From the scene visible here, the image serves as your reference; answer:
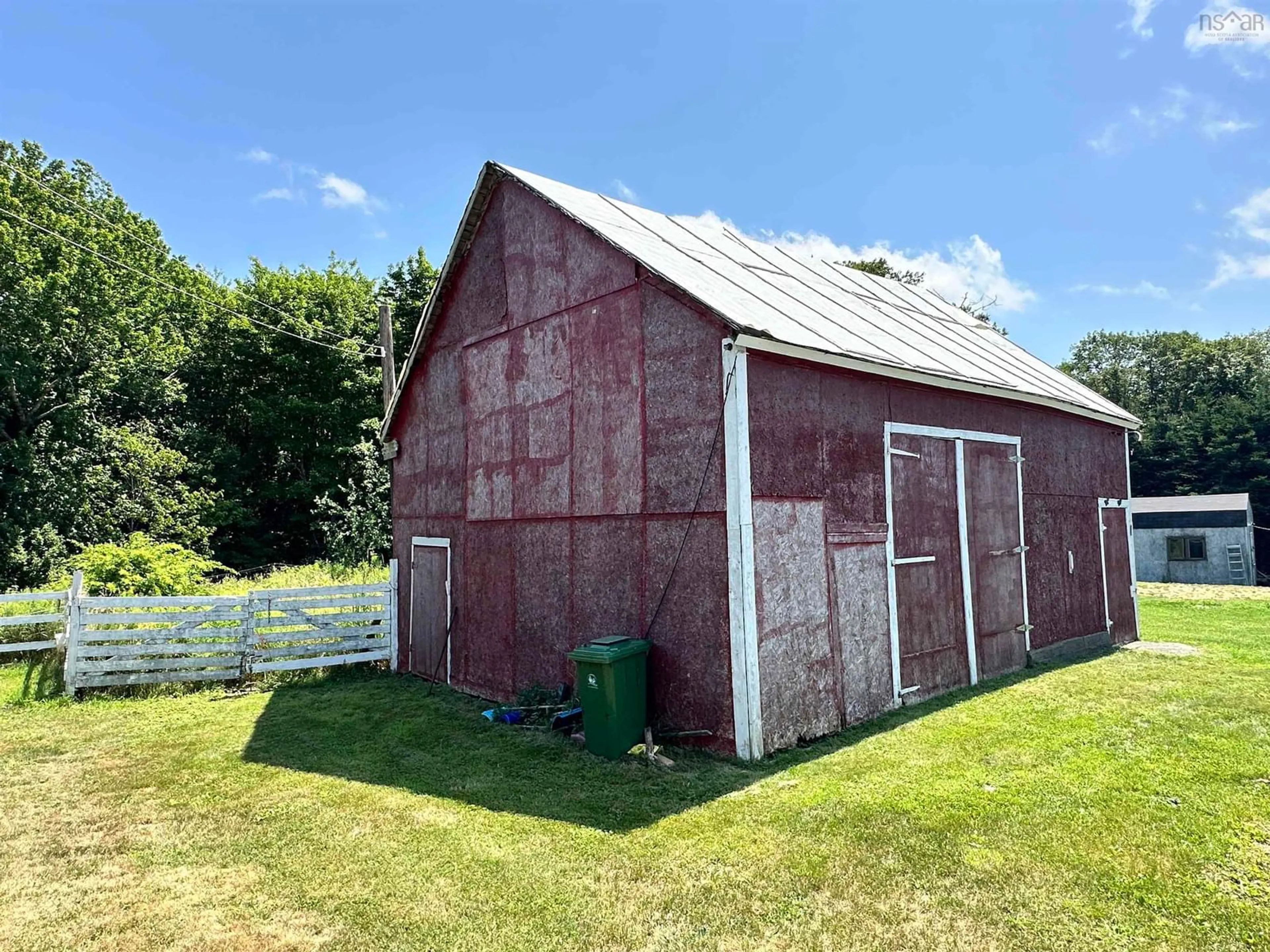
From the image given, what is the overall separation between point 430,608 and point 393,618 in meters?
1.25

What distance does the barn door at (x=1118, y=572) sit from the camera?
11781 millimetres

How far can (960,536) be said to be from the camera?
8773mm

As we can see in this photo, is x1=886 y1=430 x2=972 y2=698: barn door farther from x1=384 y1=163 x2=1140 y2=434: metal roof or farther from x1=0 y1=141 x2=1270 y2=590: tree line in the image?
x1=0 y1=141 x2=1270 y2=590: tree line

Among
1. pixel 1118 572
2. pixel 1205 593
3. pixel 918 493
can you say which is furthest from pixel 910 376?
pixel 1205 593

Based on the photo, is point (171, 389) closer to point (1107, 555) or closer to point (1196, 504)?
point (1107, 555)

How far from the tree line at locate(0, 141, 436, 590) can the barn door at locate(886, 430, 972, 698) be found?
59.6 ft

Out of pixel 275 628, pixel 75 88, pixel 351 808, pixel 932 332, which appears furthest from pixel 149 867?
pixel 75 88

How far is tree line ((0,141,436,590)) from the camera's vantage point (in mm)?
20359

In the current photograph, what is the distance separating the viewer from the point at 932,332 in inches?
436

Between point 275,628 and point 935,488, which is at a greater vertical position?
point 935,488

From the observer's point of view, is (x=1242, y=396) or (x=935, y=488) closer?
(x=935, y=488)

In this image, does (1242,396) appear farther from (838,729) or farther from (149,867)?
(149,867)

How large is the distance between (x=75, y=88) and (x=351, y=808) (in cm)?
1196

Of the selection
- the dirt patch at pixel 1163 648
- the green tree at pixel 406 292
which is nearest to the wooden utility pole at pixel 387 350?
the green tree at pixel 406 292
